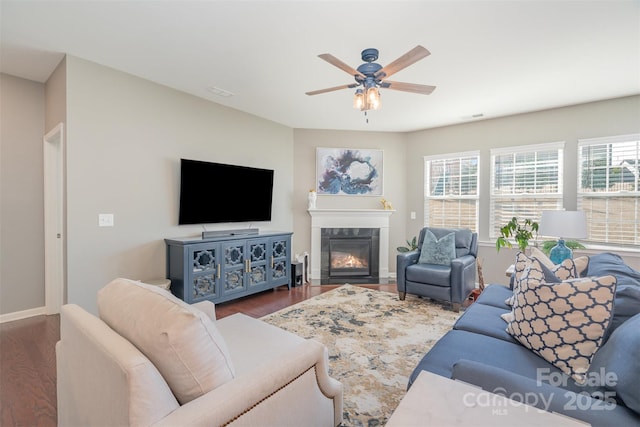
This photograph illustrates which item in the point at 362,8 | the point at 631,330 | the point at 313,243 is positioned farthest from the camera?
the point at 313,243

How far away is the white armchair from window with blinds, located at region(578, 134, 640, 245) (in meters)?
4.25

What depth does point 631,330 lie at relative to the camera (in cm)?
110

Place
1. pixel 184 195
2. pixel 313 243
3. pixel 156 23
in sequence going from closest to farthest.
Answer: pixel 156 23 < pixel 184 195 < pixel 313 243

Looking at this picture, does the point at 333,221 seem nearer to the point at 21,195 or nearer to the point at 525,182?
the point at 525,182

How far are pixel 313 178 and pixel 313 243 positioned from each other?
45.4 inches

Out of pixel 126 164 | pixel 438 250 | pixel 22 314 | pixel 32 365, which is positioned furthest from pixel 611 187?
pixel 22 314

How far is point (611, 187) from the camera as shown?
370cm

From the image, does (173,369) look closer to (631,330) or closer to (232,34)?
(631,330)

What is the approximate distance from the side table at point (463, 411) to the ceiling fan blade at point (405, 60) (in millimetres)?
1879

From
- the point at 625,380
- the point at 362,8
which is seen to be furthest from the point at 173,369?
the point at 362,8

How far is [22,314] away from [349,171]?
15.4 ft

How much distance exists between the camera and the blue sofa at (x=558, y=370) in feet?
3.11

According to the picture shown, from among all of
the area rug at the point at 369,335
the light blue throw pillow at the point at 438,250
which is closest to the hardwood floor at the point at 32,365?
the area rug at the point at 369,335

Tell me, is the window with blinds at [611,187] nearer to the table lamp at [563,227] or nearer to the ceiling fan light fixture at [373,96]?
the table lamp at [563,227]
